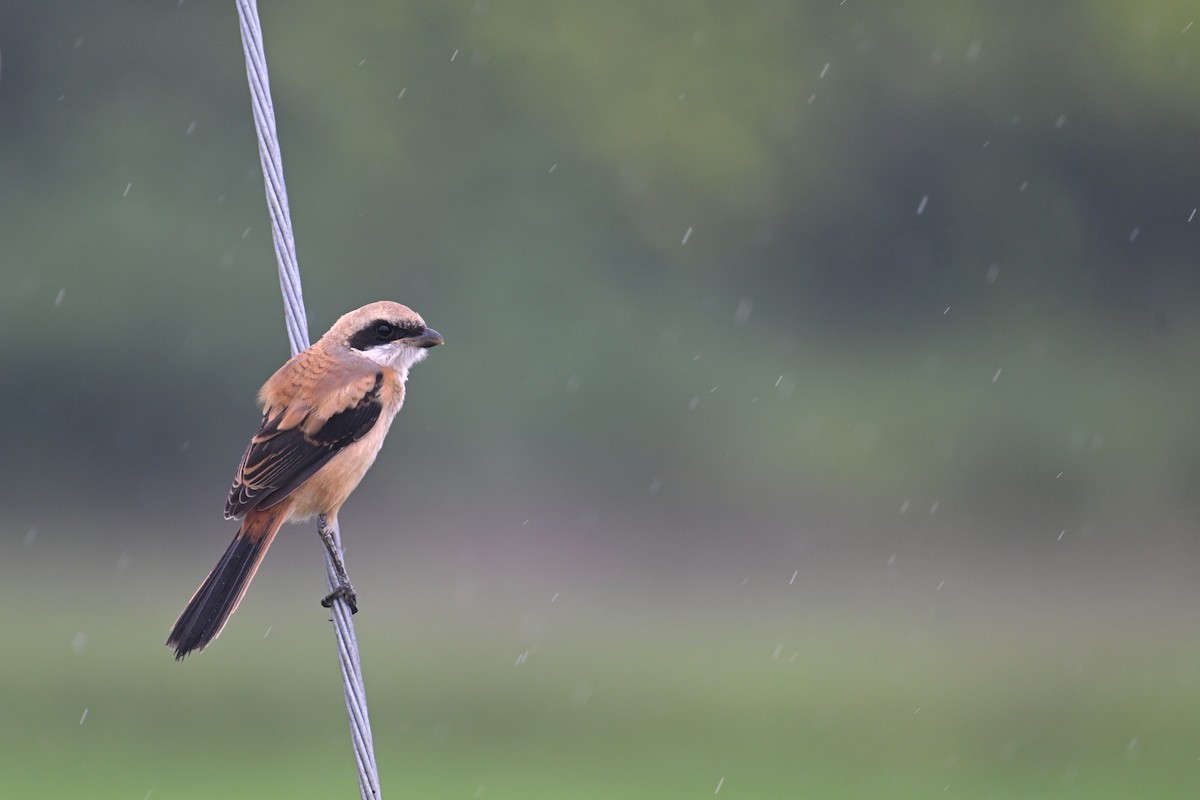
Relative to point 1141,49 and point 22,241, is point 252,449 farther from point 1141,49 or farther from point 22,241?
point 1141,49

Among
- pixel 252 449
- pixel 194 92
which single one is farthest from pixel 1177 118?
pixel 252 449

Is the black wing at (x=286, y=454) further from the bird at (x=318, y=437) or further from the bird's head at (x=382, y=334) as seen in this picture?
the bird's head at (x=382, y=334)

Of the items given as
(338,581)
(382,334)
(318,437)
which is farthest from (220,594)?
(382,334)

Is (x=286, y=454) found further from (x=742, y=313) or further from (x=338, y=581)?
(x=742, y=313)

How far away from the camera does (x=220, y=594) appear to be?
4.32m

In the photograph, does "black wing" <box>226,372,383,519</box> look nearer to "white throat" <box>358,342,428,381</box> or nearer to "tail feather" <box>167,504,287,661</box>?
"tail feather" <box>167,504,287,661</box>

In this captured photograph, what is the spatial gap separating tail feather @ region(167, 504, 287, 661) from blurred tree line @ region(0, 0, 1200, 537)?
46.8 ft

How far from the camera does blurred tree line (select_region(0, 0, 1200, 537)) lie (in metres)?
19.5

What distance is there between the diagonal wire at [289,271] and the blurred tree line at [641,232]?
1507cm

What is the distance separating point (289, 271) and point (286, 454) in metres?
1.02

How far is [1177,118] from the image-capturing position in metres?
21.0

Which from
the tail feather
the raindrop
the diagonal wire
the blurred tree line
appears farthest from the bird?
the raindrop

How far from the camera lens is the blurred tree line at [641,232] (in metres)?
19.5

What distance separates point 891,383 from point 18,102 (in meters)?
12.5
